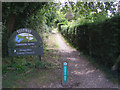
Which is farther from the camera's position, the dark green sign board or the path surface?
the dark green sign board

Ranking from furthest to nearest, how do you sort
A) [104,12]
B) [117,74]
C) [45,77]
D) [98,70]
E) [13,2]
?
1. [104,12]
2. [13,2]
3. [98,70]
4. [45,77]
5. [117,74]

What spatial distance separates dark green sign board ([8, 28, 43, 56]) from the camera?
6383 millimetres

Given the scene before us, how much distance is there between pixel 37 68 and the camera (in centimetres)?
622

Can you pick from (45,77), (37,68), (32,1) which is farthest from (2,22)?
(45,77)

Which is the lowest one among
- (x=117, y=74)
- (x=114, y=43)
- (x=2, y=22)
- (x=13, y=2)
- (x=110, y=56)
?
(x=117, y=74)

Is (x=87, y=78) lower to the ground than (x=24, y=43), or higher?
lower

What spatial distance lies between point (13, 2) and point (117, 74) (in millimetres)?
5335

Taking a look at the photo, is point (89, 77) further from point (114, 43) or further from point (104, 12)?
point (104, 12)

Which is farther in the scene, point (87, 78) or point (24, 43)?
point (24, 43)

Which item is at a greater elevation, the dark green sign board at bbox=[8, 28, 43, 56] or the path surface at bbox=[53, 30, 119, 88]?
the dark green sign board at bbox=[8, 28, 43, 56]

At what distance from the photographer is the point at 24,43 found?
255 inches

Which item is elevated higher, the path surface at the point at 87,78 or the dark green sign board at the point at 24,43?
the dark green sign board at the point at 24,43

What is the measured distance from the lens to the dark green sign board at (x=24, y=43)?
638 cm

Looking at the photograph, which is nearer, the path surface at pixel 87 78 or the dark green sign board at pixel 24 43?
the path surface at pixel 87 78
